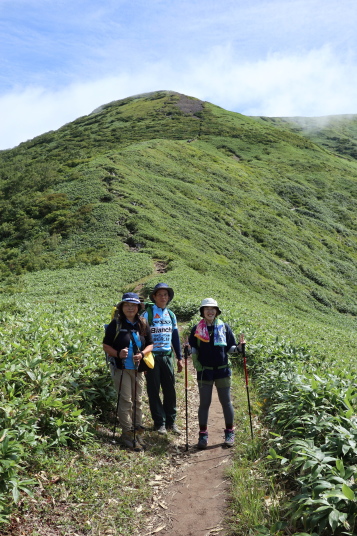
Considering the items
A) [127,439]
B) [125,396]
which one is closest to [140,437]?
[127,439]

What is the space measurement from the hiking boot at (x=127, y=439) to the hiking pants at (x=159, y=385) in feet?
2.99

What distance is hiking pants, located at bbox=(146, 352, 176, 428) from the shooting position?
25.2 ft

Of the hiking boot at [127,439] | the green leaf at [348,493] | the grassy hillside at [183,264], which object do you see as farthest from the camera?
the hiking boot at [127,439]

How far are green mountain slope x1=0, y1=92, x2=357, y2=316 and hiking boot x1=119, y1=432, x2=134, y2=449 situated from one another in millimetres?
26401

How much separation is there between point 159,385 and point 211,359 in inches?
47.3

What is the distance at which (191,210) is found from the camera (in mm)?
50469

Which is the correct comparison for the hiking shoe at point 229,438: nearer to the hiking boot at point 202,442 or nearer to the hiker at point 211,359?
the hiker at point 211,359

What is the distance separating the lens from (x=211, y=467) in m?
6.59

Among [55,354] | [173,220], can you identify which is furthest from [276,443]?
[173,220]

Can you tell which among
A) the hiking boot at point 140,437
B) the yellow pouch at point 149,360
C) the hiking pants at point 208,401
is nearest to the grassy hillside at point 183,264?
the hiking boot at point 140,437

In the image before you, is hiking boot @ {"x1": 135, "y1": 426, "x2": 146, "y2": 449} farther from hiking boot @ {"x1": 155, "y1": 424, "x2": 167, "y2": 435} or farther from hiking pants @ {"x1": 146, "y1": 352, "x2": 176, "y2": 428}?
hiking pants @ {"x1": 146, "y1": 352, "x2": 176, "y2": 428}

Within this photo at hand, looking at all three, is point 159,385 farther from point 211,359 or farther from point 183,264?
point 183,264

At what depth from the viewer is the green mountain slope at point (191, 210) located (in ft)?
124

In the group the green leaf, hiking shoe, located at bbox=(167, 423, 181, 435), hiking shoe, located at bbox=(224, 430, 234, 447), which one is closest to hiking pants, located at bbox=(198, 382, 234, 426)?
hiking shoe, located at bbox=(224, 430, 234, 447)
